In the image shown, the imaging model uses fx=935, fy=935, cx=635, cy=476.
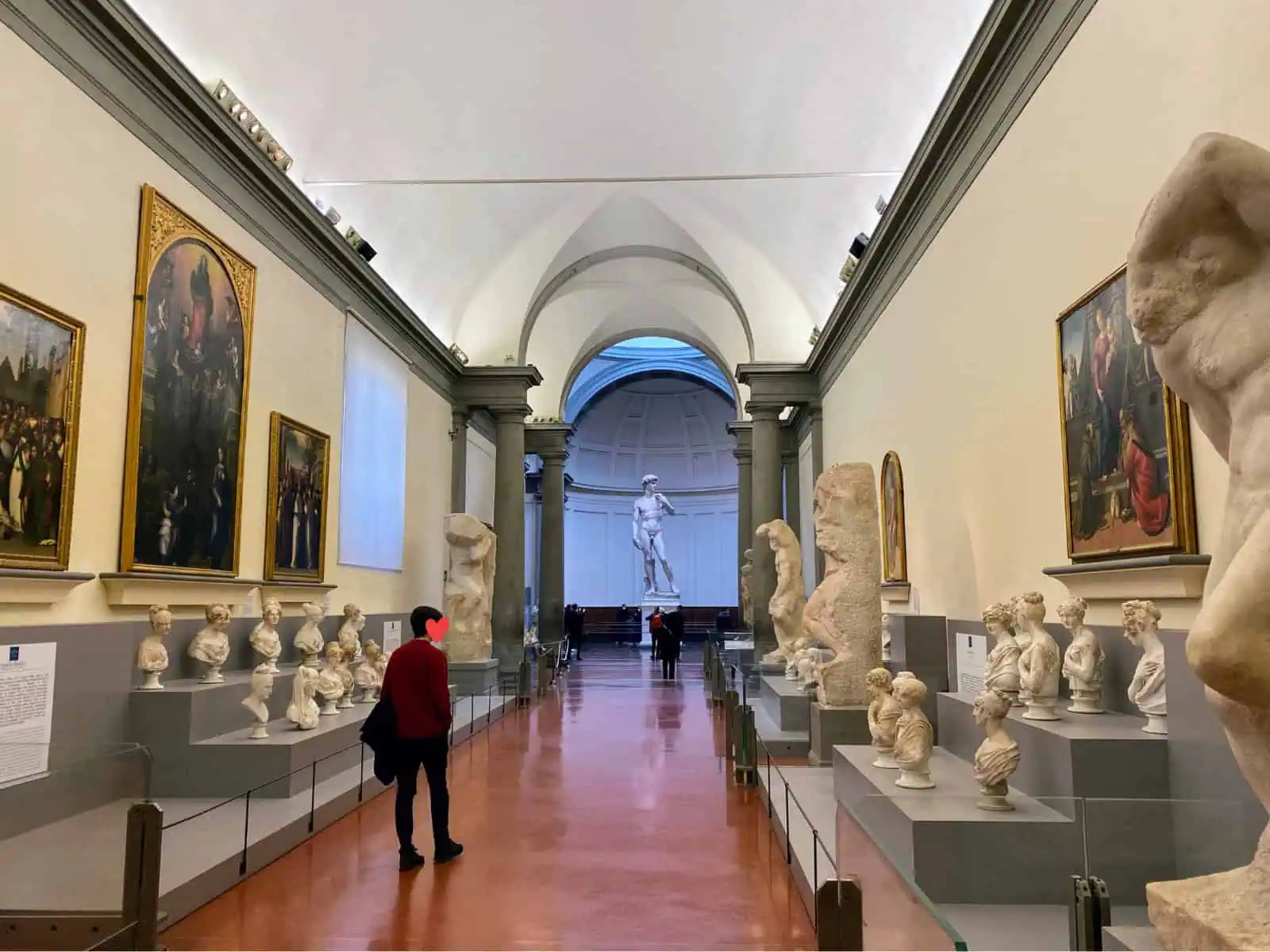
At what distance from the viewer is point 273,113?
37.0 feet

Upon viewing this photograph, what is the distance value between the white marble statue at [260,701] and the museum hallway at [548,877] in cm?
114

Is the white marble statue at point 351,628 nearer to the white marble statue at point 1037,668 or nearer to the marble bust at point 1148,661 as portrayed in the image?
the white marble statue at point 1037,668

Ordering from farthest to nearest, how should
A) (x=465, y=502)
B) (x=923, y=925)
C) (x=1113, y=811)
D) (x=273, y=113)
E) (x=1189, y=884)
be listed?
(x=465, y=502)
(x=273, y=113)
(x=1113, y=811)
(x=1189, y=884)
(x=923, y=925)

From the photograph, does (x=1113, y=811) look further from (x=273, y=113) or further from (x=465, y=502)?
(x=465, y=502)

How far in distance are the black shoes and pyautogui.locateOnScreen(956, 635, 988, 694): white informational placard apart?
4.64 m

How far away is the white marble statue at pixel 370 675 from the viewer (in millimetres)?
11398

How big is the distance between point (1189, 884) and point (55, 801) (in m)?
4.19

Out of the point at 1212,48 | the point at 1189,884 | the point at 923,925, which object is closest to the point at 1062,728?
the point at 1189,884

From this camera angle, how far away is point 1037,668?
5977 mm

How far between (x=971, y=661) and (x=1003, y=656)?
225 cm

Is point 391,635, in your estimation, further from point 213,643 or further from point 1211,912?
point 1211,912

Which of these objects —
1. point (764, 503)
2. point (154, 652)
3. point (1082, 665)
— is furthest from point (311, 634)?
point (764, 503)

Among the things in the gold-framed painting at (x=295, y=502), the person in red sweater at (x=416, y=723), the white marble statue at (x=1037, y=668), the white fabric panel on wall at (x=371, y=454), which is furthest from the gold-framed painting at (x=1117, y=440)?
the white fabric panel on wall at (x=371, y=454)

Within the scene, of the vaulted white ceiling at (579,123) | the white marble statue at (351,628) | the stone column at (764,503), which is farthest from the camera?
the stone column at (764,503)
